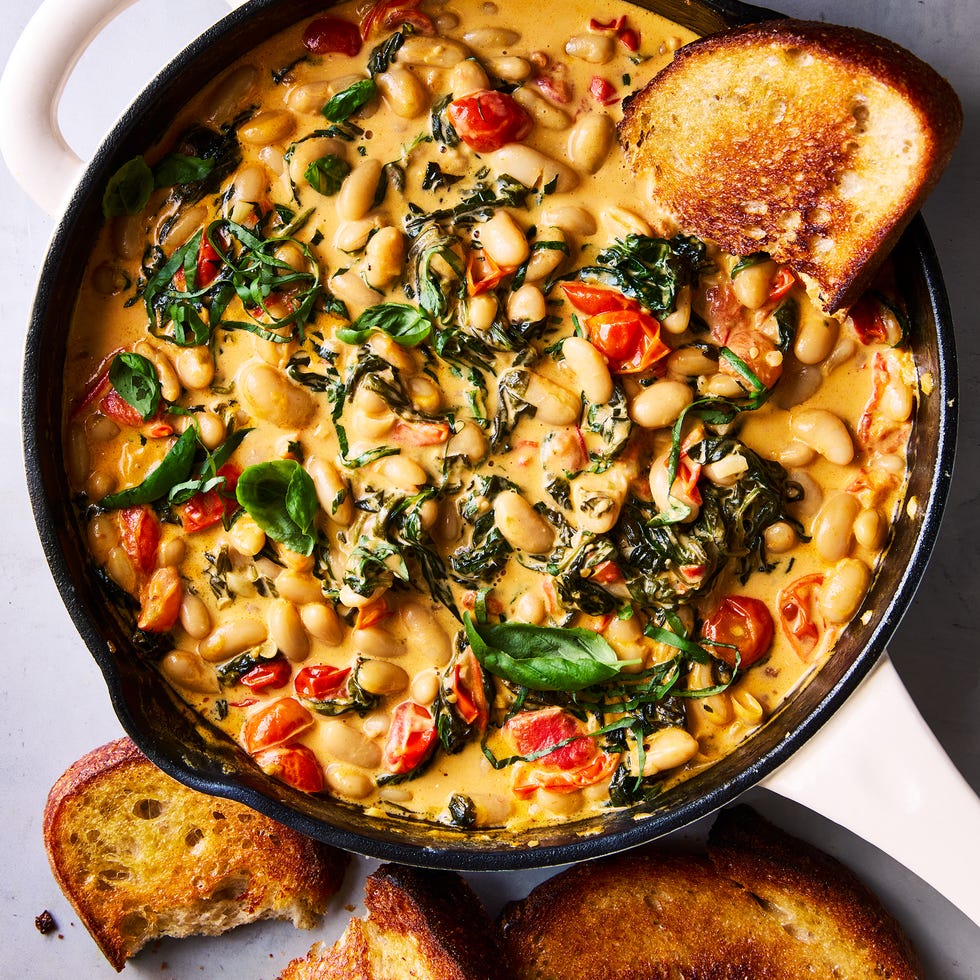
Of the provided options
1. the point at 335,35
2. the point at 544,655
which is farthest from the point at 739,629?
the point at 335,35

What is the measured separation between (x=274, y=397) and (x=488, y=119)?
955 mm

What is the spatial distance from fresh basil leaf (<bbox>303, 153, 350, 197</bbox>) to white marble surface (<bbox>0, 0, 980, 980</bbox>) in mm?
969

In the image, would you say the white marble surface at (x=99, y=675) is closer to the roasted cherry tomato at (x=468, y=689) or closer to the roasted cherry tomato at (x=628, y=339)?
the roasted cherry tomato at (x=468, y=689)

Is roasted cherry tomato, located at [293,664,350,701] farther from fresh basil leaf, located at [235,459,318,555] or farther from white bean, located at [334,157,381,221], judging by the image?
white bean, located at [334,157,381,221]

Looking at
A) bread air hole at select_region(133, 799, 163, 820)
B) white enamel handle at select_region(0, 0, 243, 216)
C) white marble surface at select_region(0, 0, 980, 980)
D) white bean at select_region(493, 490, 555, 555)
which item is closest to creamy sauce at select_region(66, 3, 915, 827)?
white bean at select_region(493, 490, 555, 555)

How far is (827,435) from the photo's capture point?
119 inches

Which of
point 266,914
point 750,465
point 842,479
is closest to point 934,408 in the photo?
point 842,479

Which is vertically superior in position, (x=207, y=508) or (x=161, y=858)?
(x=207, y=508)

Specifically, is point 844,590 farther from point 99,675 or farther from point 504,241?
point 99,675

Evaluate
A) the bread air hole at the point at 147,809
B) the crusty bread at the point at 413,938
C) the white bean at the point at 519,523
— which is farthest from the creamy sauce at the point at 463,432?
the bread air hole at the point at 147,809

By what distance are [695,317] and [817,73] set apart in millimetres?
698

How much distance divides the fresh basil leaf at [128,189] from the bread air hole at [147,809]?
1.94 m

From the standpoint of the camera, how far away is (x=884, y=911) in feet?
11.5

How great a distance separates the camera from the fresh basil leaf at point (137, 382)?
10.2 ft
